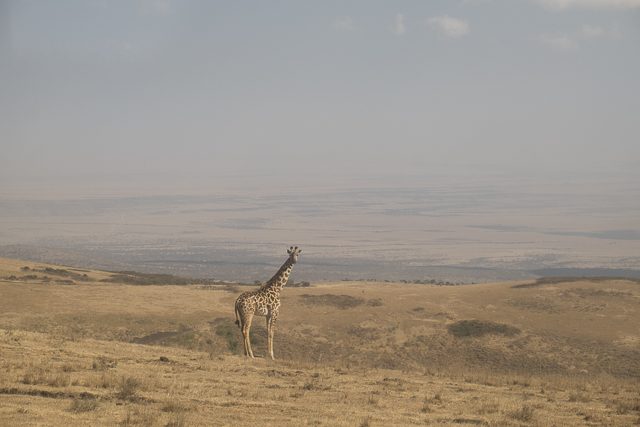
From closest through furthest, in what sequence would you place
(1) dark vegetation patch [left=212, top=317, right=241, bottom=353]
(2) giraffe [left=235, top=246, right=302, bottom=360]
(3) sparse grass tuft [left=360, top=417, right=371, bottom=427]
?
(3) sparse grass tuft [left=360, top=417, right=371, bottom=427]
(2) giraffe [left=235, top=246, right=302, bottom=360]
(1) dark vegetation patch [left=212, top=317, right=241, bottom=353]

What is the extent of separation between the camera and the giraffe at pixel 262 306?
2772 centimetres

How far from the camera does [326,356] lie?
33656 millimetres

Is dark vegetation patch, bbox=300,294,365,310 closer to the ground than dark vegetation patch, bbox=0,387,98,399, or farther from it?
closer to the ground

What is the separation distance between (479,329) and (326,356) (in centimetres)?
770

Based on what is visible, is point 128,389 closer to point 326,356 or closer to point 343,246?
point 326,356

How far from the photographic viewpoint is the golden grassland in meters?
16.7

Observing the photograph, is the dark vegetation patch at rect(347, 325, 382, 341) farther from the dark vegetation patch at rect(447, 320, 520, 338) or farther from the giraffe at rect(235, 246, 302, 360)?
the giraffe at rect(235, 246, 302, 360)

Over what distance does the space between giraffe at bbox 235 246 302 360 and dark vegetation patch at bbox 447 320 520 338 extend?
10.6 m

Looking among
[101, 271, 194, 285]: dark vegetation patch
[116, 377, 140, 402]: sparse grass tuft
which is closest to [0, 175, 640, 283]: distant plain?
[101, 271, 194, 285]: dark vegetation patch

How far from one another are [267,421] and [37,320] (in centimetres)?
2292

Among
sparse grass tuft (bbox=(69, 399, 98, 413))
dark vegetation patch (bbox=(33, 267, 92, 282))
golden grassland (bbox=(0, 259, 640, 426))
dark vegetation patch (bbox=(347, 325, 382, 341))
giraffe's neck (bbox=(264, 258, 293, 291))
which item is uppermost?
giraffe's neck (bbox=(264, 258, 293, 291))

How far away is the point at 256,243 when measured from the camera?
14338 centimetres

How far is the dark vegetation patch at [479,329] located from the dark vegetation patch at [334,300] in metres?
6.18

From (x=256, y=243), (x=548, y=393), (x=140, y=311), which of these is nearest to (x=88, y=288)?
(x=140, y=311)
